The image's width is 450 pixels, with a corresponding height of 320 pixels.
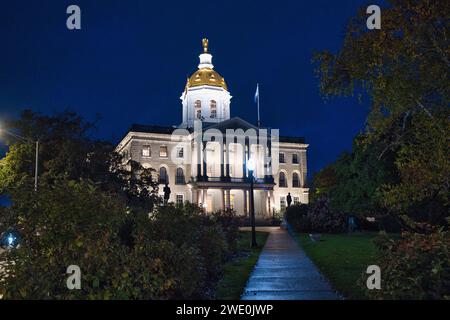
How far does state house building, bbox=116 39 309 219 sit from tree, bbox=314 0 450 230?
2134 inches

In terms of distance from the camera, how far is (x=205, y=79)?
86562 millimetres

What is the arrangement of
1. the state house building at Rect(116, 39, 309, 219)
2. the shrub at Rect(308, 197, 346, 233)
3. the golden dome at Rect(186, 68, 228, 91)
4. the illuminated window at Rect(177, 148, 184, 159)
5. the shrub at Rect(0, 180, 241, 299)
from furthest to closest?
the golden dome at Rect(186, 68, 228, 91) → the illuminated window at Rect(177, 148, 184, 159) → the state house building at Rect(116, 39, 309, 219) → the shrub at Rect(308, 197, 346, 233) → the shrub at Rect(0, 180, 241, 299)

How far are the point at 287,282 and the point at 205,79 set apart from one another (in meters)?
74.5

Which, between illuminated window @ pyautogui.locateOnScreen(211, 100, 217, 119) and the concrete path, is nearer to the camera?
the concrete path

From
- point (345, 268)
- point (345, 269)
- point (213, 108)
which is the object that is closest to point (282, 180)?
point (213, 108)

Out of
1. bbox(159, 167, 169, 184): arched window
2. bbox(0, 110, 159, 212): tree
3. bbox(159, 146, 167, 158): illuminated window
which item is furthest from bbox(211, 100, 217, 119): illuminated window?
bbox(0, 110, 159, 212): tree

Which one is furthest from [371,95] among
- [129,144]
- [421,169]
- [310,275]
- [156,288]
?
[129,144]

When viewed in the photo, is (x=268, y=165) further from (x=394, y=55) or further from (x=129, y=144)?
(x=394, y=55)

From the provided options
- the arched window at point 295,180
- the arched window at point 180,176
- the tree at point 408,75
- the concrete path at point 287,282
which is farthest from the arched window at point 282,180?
the tree at point 408,75

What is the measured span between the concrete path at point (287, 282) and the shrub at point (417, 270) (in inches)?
139

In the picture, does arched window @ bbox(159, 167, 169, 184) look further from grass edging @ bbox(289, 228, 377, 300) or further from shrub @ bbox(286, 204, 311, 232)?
grass edging @ bbox(289, 228, 377, 300)

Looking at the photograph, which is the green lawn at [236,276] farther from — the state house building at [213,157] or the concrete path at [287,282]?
the state house building at [213,157]

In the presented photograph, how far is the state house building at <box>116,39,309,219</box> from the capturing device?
7581 cm

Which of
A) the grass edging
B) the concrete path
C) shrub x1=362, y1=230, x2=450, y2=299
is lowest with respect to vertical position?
the concrete path
